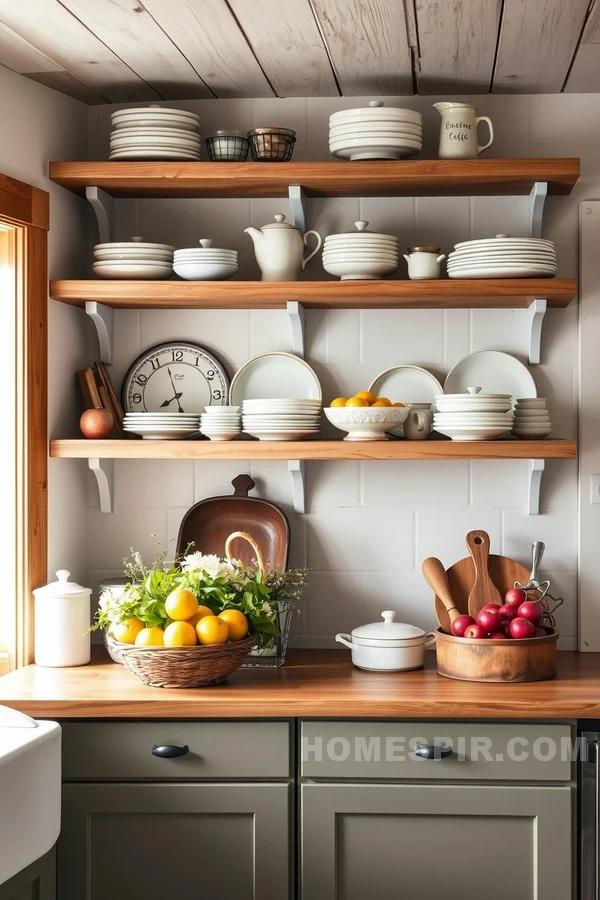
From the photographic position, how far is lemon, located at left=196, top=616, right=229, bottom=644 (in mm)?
2229

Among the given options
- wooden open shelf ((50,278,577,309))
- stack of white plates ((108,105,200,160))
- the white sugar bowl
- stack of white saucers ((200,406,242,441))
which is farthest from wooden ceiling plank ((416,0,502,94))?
the white sugar bowl

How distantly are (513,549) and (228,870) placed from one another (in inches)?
44.8

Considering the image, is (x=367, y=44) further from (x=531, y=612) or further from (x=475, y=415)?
(x=531, y=612)

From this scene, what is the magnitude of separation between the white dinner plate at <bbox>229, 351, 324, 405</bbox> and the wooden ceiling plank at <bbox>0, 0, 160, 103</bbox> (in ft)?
2.62

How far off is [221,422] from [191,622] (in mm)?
545

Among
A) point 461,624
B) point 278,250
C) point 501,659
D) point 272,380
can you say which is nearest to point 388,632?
point 461,624

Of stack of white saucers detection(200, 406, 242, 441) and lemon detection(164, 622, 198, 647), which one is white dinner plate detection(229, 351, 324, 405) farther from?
lemon detection(164, 622, 198, 647)

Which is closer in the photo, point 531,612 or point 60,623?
point 531,612

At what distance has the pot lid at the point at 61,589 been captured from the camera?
8.09 feet

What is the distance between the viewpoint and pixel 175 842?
217 centimetres

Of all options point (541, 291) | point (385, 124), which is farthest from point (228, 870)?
point (385, 124)

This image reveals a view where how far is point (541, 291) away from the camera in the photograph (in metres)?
2.46

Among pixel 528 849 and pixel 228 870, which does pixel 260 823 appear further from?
pixel 528 849

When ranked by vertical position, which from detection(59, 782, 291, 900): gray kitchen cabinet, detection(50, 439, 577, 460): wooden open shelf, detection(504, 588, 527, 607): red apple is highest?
detection(50, 439, 577, 460): wooden open shelf
